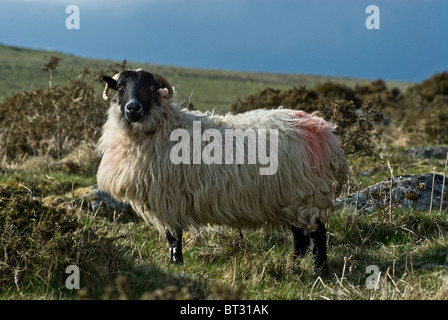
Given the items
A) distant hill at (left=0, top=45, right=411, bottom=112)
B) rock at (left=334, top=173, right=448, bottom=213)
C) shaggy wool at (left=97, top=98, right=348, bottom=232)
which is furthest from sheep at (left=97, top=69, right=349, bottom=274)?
distant hill at (left=0, top=45, right=411, bottom=112)

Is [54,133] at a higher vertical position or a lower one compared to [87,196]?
higher

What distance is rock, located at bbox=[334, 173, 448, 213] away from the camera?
7.54 m

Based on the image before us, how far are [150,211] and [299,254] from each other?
1.92m

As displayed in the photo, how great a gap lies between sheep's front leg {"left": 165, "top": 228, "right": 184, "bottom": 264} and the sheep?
0.04 ft

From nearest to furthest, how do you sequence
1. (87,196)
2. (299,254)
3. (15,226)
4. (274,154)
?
(15,226)
(274,154)
(299,254)
(87,196)

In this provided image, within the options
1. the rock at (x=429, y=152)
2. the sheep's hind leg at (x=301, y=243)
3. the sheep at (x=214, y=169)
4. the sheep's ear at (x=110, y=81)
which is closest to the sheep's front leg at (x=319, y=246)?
the sheep at (x=214, y=169)

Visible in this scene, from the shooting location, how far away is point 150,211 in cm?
612

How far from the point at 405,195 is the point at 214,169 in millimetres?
3410

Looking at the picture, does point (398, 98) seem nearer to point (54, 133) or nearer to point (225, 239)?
point (54, 133)

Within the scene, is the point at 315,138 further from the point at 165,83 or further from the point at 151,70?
the point at 151,70

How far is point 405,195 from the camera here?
7730mm
